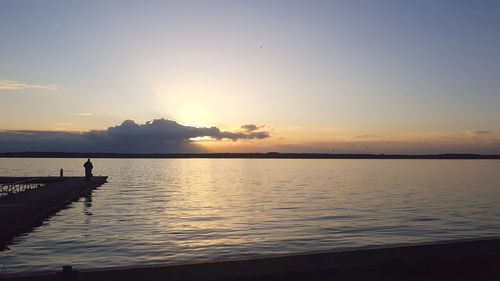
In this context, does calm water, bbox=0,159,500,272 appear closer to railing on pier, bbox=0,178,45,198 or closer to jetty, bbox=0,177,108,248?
jetty, bbox=0,177,108,248

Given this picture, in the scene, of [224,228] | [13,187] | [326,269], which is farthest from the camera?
[13,187]

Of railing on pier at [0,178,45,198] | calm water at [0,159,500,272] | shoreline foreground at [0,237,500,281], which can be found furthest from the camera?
railing on pier at [0,178,45,198]

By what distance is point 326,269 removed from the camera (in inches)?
465

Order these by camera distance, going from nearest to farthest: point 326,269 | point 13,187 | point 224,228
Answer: point 326,269 → point 224,228 → point 13,187

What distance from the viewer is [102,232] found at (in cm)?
2484

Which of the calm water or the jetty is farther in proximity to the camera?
the jetty

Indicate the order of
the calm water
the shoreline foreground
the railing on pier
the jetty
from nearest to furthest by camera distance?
the shoreline foreground, the calm water, the jetty, the railing on pier

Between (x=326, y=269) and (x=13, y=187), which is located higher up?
(x=326, y=269)

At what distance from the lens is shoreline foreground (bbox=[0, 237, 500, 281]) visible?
1092 cm

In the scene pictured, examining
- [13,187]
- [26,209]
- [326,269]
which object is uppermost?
[326,269]

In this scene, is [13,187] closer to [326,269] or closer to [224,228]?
[224,228]

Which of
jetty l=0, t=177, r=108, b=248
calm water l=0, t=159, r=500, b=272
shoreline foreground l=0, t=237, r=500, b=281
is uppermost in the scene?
shoreline foreground l=0, t=237, r=500, b=281

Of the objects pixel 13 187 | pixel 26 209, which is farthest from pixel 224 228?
pixel 13 187

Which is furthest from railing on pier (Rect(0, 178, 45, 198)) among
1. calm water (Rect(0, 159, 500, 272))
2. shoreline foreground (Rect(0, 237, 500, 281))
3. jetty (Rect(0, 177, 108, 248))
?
shoreline foreground (Rect(0, 237, 500, 281))
